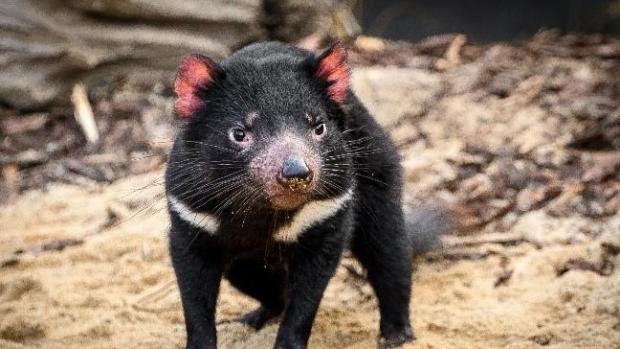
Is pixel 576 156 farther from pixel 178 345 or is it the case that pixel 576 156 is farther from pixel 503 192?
pixel 178 345

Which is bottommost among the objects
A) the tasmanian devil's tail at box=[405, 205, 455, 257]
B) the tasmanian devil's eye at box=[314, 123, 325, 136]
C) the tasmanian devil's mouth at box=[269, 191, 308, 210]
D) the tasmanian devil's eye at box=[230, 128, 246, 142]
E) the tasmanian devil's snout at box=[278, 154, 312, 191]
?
the tasmanian devil's tail at box=[405, 205, 455, 257]

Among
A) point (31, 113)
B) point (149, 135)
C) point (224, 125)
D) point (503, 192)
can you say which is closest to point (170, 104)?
point (149, 135)

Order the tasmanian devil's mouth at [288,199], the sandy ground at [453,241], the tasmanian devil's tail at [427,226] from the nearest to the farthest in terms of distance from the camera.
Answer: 1. the tasmanian devil's mouth at [288,199]
2. the sandy ground at [453,241]
3. the tasmanian devil's tail at [427,226]

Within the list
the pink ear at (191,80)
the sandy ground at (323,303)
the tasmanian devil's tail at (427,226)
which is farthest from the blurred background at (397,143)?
the pink ear at (191,80)

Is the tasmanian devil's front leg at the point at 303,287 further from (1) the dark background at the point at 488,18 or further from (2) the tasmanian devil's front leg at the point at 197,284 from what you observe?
(1) the dark background at the point at 488,18

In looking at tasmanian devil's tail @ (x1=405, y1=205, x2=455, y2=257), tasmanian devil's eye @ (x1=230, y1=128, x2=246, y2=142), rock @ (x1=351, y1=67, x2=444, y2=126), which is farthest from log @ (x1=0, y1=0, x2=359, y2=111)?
tasmanian devil's eye @ (x1=230, y1=128, x2=246, y2=142)

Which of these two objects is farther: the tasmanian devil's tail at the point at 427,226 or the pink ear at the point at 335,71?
the tasmanian devil's tail at the point at 427,226

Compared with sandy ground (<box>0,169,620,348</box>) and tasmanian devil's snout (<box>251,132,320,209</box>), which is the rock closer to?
→ sandy ground (<box>0,169,620,348</box>)
